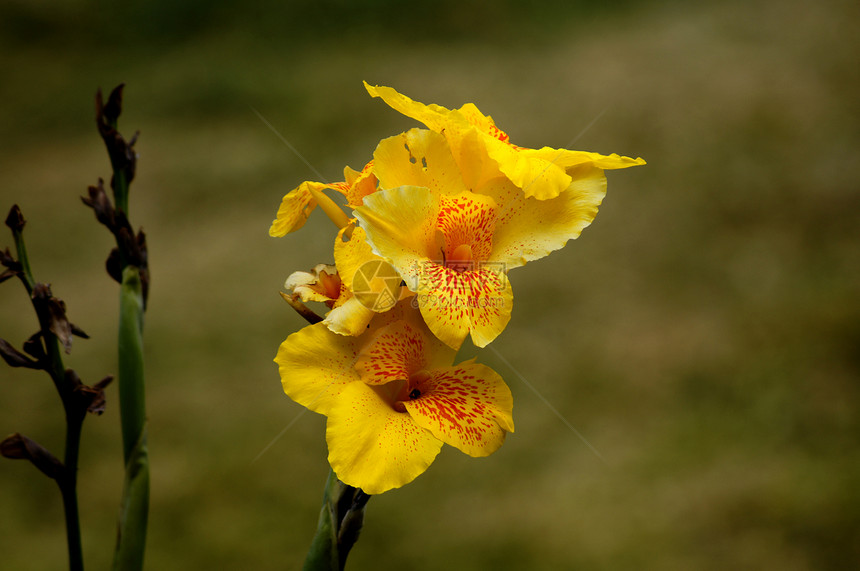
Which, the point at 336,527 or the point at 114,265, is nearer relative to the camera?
the point at 336,527

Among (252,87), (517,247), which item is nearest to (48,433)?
(252,87)

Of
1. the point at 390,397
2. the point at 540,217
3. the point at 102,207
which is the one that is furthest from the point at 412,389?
the point at 102,207

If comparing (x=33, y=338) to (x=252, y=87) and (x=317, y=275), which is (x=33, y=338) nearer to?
(x=317, y=275)

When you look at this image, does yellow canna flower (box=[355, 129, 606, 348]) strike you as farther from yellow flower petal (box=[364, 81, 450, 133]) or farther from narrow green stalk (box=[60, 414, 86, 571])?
narrow green stalk (box=[60, 414, 86, 571])

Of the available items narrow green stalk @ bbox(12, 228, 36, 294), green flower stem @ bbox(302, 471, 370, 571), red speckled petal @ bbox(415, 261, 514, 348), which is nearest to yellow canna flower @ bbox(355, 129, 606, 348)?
red speckled petal @ bbox(415, 261, 514, 348)

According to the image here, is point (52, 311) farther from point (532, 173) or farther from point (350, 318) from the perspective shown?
point (532, 173)

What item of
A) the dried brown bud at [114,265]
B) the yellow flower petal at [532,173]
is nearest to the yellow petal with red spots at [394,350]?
the yellow flower petal at [532,173]

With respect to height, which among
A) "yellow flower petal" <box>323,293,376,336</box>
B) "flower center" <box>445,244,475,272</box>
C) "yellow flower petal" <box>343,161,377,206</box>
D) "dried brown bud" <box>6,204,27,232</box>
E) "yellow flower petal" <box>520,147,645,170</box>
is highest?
"yellow flower petal" <box>520,147,645,170</box>

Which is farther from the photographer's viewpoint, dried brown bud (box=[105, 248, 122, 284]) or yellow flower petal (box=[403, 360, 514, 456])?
dried brown bud (box=[105, 248, 122, 284])
